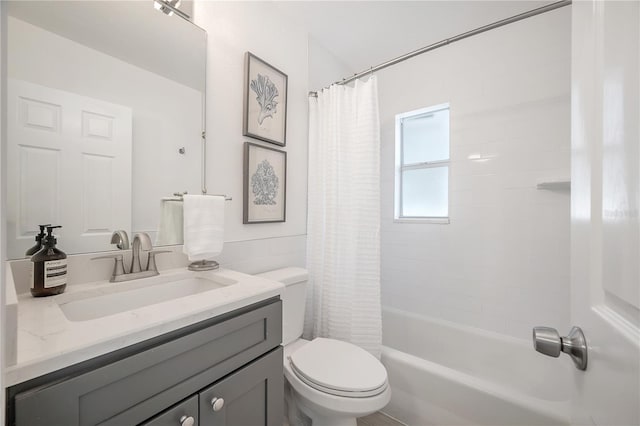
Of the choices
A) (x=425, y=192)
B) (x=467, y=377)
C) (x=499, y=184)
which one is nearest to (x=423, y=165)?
(x=425, y=192)

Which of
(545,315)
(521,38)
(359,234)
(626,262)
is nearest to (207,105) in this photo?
(359,234)

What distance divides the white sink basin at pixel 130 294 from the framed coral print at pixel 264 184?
453mm

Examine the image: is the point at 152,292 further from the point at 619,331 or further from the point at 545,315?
the point at 545,315

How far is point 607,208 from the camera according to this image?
348 millimetres

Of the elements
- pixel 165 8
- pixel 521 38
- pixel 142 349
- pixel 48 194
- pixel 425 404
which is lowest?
pixel 425 404

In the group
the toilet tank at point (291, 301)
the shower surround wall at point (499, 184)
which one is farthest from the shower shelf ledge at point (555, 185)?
the toilet tank at point (291, 301)

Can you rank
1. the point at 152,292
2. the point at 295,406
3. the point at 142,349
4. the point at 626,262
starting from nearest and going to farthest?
the point at 626,262, the point at 142,349, the point at 152,292, the point at 295,406

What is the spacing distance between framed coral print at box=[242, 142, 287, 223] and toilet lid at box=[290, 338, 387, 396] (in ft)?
2.55

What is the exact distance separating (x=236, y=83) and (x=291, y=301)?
1.26m

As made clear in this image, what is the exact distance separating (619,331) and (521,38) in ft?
7.20

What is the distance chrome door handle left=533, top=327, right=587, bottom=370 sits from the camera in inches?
17.2

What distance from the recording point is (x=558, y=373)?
1524mm

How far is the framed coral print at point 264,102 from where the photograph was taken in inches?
57.2

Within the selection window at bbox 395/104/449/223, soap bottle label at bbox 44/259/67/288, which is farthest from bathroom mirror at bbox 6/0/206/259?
window at bbox 395/104/449/223
